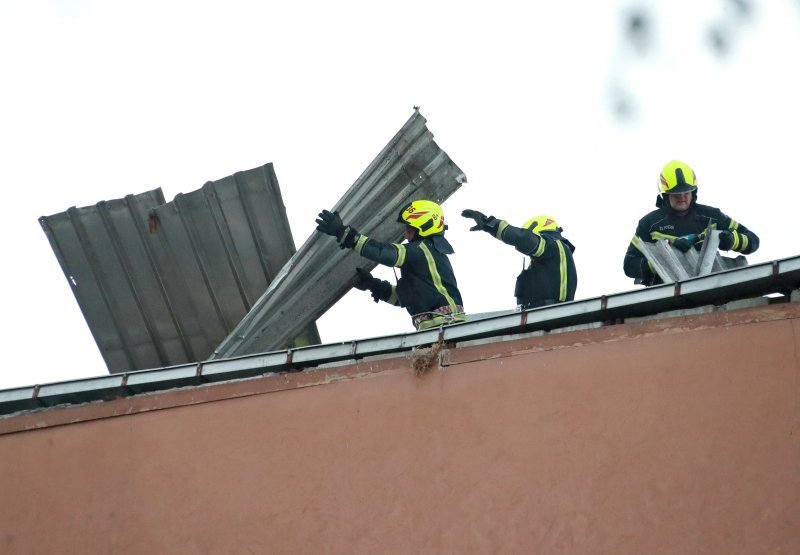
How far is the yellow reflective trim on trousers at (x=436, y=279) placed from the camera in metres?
9.20

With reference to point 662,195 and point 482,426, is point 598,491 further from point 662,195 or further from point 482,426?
point 662,195

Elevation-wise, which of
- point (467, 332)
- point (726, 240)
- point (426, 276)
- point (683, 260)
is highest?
point (426, 276)

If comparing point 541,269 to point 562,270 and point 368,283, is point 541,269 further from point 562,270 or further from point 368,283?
point 368,283

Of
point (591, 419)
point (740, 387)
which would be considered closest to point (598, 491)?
point (591, 419)

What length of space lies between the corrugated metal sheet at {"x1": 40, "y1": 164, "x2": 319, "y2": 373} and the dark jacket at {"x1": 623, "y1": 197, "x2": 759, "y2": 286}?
249 centimetres

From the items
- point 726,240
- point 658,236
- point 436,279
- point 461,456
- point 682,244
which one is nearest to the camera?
point 461,456

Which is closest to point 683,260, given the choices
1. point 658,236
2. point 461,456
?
point 658,236

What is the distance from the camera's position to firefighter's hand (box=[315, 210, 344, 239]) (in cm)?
866

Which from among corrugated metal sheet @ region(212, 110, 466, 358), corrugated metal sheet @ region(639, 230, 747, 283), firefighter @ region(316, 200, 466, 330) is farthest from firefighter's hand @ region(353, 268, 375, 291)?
corrugated metal sheet @ region(639, 230, 747, 283)

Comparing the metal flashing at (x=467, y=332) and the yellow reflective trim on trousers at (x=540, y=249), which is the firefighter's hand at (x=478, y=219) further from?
the metal flashing at (x=467, y=332)

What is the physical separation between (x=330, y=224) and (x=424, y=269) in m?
0.95

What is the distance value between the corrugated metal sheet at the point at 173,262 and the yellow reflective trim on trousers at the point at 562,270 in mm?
1906

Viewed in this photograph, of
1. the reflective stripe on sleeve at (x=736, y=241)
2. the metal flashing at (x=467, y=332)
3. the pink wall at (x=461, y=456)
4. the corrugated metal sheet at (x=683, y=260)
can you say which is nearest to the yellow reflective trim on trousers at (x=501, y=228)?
the corrugated metal sheet at (x=683, y=260)

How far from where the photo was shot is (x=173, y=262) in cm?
937
